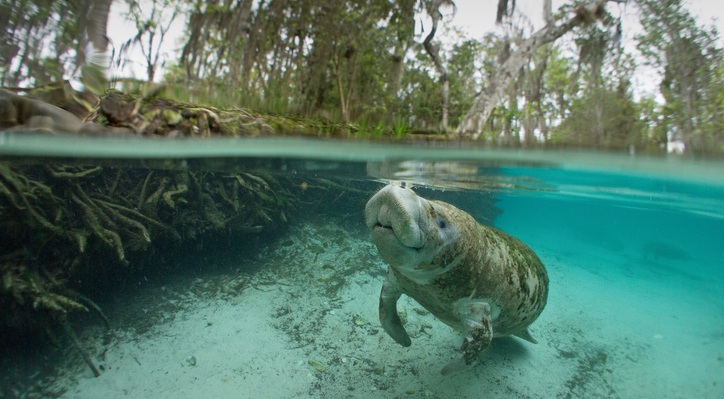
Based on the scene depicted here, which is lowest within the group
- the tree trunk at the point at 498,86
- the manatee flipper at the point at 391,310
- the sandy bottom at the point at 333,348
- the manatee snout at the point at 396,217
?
the sandy bottom at the point at 333,348

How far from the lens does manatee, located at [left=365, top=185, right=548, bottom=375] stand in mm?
2312

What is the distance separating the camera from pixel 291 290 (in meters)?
5.75

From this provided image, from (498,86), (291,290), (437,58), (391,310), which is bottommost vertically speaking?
(291,290)

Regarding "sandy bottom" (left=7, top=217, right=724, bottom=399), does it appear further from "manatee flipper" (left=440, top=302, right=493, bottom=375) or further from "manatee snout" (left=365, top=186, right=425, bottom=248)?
"manatee snout" (left=365, top=186, right=425, bottom=248)

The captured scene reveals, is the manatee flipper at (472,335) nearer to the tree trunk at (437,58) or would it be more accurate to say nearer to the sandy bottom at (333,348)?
the sandy bottom at (333,348)

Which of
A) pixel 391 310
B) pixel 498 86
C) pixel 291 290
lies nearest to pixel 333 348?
pixel 391 310

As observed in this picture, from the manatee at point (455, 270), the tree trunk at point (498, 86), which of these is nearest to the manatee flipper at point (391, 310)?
the manatee at point (455, 270)

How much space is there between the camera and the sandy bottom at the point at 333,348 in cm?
379

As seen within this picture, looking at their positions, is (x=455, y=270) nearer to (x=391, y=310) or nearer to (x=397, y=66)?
(x=391, y=310)

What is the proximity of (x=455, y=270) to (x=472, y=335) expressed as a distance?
2.12ft

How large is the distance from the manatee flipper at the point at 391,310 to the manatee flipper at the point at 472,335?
67cm

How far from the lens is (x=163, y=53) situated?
11.7 ft

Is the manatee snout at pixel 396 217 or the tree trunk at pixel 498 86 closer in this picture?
the manatee snout at pixel 396 217

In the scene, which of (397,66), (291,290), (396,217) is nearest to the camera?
(396,217)
